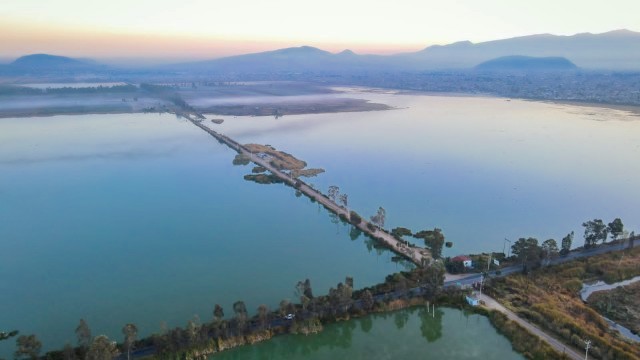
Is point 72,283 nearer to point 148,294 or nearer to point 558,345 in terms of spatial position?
point 148,294

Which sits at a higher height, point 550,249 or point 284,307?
point 550,249

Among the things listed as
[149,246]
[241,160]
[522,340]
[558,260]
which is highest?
[241,160]

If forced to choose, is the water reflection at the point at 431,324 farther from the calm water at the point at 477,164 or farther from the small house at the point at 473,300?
the calm water at the point at 477,164

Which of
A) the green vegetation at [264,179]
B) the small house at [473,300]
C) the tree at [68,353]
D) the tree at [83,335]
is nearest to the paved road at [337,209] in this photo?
the green vegetation at [264,179]

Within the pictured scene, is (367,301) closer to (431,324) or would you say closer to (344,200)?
(431,324)

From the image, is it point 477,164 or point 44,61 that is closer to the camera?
point 477,164

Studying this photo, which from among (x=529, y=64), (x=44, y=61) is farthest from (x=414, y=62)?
(x=44, y=61)
